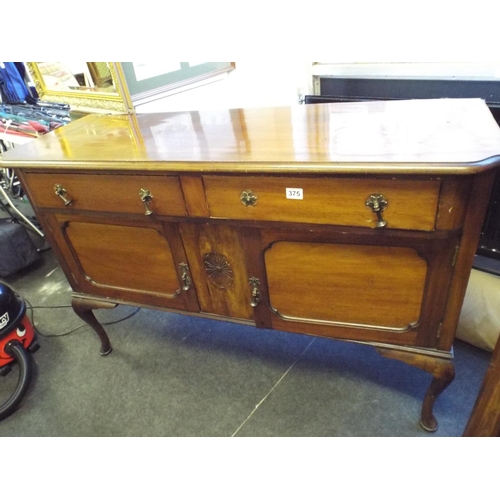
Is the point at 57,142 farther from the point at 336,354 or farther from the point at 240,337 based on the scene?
the point at 336,354

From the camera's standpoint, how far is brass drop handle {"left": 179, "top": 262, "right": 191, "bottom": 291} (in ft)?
3.89

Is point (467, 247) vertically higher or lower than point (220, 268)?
higher

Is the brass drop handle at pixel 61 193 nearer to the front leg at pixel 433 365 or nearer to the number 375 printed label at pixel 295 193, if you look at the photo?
the number 375 printed label at pixel 295 193

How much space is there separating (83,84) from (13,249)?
0.98 metres

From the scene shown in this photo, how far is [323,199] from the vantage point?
2.92 feet

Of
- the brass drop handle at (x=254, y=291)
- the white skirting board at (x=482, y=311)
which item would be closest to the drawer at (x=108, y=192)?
the brass drop handle at (x=254, y=291)

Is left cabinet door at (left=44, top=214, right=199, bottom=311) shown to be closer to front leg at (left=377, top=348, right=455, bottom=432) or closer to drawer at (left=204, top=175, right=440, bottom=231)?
drawer at (left=204, top=175, right=440, bottom=231)

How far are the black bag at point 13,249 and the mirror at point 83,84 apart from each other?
2.35 feet

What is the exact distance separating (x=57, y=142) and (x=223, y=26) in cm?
96

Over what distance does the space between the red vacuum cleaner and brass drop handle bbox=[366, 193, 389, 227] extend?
1.45 m

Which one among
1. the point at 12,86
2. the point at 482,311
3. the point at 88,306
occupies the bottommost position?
the point at 482,311

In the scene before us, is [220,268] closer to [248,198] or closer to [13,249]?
[248,198]

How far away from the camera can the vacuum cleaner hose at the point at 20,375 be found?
1469 mm

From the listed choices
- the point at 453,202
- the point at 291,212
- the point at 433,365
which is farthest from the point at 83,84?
the point at 433,365
